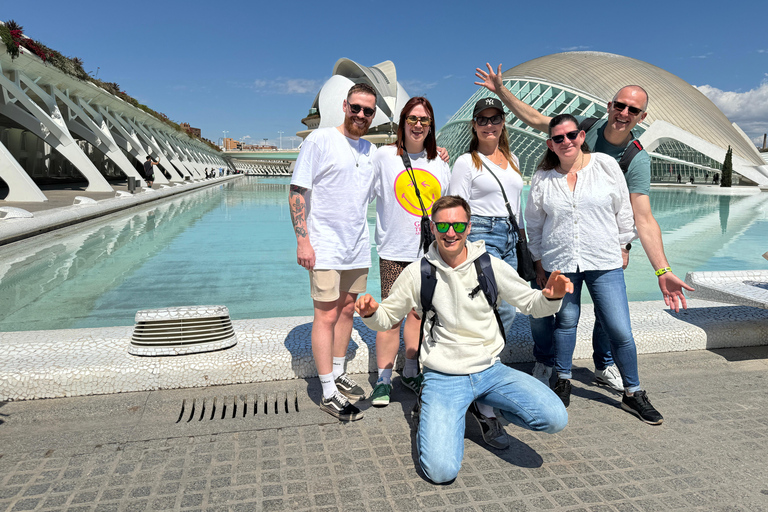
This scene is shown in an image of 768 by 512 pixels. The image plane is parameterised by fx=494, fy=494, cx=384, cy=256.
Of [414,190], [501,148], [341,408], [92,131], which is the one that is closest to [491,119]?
[501,148]

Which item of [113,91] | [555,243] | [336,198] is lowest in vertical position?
[555,243]

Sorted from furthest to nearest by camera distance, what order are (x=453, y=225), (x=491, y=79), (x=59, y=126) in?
1. (x=59, y=126)
2. (x=491, y=79)
3. (x=453, y=225)

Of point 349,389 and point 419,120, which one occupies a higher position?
point 419,120

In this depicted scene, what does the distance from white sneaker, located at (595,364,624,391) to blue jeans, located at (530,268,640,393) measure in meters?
0.17

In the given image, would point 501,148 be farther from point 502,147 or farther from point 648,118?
point 648,118

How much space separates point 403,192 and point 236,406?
1.31 meters

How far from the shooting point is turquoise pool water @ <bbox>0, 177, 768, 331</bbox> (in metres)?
4.61

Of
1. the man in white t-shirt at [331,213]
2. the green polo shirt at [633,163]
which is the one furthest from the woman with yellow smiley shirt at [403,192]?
the green polo shirt at [633,163]

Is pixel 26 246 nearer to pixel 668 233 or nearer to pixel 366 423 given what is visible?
pixel 366 423

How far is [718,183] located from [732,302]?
3222 centimetres

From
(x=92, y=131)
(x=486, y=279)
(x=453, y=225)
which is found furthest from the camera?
(x=92, y=131)

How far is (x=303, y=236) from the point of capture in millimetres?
2301

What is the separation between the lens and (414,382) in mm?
2562

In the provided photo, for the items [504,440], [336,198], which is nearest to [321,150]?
[336,198]
